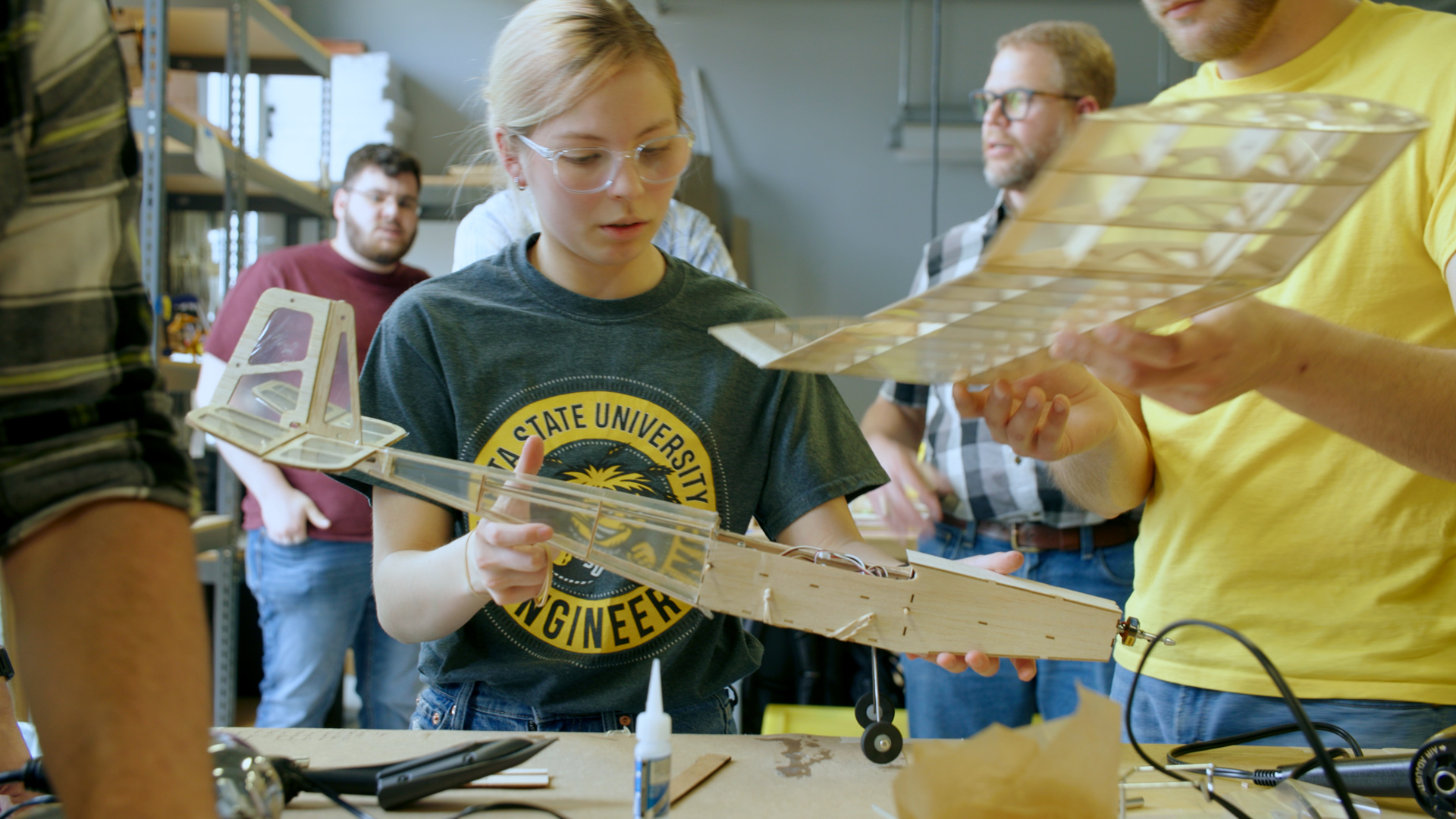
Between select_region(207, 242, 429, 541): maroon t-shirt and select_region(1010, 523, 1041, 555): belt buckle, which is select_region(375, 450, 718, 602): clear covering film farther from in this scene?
select_region(207, 242, 429, 541): maroon t-shirt

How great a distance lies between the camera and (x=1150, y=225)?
0.60 metres

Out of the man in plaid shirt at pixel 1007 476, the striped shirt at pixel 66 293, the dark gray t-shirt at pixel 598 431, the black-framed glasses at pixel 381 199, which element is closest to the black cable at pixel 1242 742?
the dark gray t-shirt at pixel 598 431

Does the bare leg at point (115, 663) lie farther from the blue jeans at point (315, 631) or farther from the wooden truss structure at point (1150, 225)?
the blue jeans at point (315, 631)

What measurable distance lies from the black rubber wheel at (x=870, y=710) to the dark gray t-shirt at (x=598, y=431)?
0.59 ft

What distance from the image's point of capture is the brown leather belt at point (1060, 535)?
189cm

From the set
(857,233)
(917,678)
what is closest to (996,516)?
(917,678)

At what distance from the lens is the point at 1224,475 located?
1138mm

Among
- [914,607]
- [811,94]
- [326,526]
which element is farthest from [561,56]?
[811,94]

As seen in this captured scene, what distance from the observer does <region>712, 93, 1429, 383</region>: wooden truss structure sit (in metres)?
0.53

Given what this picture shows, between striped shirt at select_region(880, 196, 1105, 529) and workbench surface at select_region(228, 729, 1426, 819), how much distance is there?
33.0 inches

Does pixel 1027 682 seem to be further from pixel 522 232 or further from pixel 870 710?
→ pixel 522 232

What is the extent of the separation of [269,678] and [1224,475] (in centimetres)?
245

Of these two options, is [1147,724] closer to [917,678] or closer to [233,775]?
[917,678]

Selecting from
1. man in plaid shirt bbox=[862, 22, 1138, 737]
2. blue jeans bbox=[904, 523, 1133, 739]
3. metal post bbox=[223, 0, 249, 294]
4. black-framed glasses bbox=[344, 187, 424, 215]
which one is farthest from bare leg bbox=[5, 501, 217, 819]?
metal post bbox=[223, 0, 249, 294]
